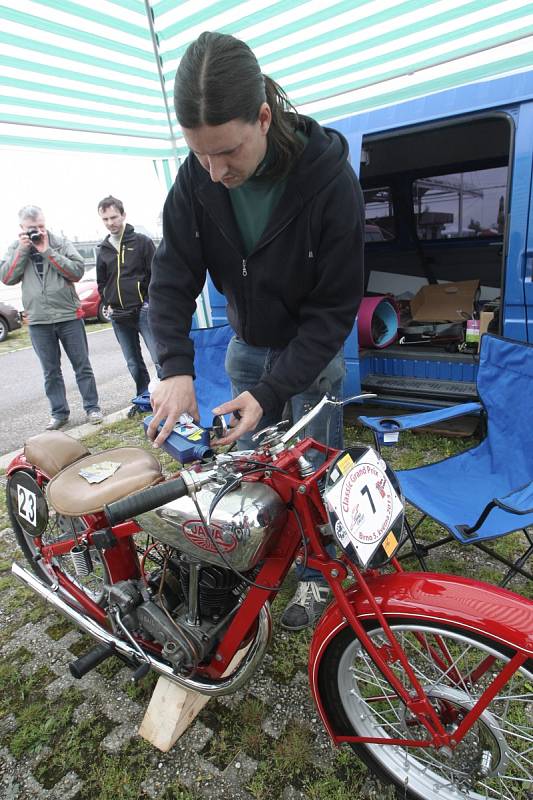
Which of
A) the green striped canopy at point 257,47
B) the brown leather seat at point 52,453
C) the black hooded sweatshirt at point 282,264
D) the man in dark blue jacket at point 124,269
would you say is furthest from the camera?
the man in dark blue jacket at point 124,269

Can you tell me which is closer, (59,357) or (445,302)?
(59,357)

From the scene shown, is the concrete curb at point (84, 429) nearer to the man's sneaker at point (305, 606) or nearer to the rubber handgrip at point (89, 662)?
the rubber handgrip at point (89, 662)

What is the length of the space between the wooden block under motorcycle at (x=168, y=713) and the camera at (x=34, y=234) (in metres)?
3.84

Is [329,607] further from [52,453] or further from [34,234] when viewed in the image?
[34,234]

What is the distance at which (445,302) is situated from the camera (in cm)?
483

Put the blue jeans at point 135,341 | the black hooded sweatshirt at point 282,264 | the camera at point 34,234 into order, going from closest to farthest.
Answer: the black hooded sweatshirt at point 282,264, the camera at point 34,234, the blue jeans at point 135,341

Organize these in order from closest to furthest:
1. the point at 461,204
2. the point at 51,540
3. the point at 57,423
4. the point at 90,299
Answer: the point at 51,540 < the point at 57,423 < the point at 461,204 < the point at 90,299

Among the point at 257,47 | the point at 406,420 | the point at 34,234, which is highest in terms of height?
the point at 257,47

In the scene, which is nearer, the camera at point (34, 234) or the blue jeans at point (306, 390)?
the blue jeans at point (306, 390)

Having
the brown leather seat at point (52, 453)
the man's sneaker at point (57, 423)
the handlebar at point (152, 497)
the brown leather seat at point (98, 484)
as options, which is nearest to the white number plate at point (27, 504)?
the brown leather seat at point (52, 453)

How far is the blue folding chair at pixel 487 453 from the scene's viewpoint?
2027 mm

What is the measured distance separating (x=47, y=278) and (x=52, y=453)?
9.41 feet

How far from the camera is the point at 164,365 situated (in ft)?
4.83

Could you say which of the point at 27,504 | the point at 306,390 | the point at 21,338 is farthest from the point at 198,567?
the point at 21,338
